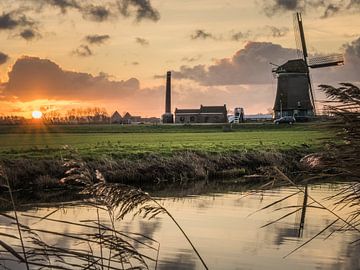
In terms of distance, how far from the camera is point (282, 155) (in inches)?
1313

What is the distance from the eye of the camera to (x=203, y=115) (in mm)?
112938

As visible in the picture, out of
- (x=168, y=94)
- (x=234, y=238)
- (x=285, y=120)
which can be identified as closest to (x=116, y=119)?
(x=168, y=94)

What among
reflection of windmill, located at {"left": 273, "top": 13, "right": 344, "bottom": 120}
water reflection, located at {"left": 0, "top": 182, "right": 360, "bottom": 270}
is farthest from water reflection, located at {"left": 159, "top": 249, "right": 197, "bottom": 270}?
reflection of windmill, located at {"left": 273, "top": 13, "right": 344, "bottom": 120}

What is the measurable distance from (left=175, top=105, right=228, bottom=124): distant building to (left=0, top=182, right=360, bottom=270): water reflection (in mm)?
93000

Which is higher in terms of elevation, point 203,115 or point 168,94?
point 168,94

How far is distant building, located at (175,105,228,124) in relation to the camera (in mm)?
112519

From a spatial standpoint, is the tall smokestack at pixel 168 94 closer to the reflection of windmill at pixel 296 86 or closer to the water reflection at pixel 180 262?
the reflection of windmill at pixel 296 86

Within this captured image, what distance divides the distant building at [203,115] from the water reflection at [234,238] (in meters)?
93.0

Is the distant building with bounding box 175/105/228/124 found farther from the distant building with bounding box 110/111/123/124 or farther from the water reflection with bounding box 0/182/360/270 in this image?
the water reflection with bounding box 0/182/360/270

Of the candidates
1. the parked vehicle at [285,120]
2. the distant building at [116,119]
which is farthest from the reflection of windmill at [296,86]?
the distant building at [116,119]

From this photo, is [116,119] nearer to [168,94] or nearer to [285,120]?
[168,94]

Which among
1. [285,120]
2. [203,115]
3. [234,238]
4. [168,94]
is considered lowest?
[234,238]

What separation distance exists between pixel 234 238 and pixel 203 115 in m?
99.5

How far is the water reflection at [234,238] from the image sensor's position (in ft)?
36.7
